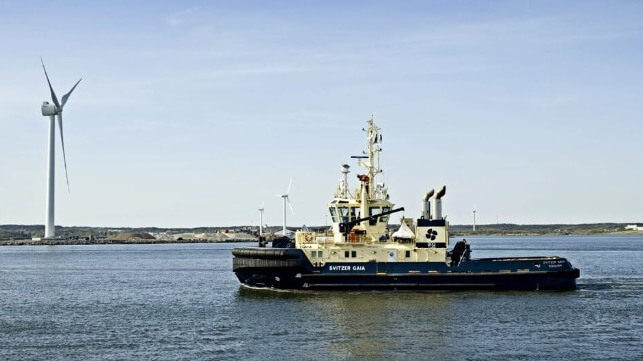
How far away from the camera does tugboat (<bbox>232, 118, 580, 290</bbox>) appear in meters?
43.8

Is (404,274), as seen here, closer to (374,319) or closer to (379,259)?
(379,259)

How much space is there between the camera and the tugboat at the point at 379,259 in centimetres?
4378

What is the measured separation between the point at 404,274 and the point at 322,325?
1040 cm

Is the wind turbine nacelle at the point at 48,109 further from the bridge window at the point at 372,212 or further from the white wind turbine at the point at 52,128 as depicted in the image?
the bridge window at the point at 372,212

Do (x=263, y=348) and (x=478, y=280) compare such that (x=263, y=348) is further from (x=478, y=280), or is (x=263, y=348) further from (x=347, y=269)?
(x=478, y=280)

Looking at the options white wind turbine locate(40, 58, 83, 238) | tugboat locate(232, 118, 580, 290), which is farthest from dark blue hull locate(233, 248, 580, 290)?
white wind turbine locate(40, 58, 83, 238)

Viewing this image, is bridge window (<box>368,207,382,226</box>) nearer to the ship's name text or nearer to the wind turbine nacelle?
the ship's name text

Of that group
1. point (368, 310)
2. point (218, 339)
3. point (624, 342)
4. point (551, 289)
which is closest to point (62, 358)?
point (218, 339)

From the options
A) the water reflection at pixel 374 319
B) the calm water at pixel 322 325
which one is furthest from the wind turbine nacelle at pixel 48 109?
the water reflection at pixel 374 319

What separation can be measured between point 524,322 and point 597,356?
23.1 ft

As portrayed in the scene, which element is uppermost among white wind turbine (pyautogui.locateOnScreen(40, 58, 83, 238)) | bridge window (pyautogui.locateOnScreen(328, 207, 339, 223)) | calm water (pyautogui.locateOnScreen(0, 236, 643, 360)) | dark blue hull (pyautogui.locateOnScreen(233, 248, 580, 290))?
white wind turbine (pyautogui.locateOnScreen(40, 58, 83, 238))

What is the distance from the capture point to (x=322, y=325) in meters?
34.3

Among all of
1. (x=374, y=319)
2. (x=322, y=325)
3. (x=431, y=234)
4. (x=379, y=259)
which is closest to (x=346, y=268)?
(x=379, y=259)

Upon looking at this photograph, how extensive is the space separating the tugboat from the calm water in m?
0.75
